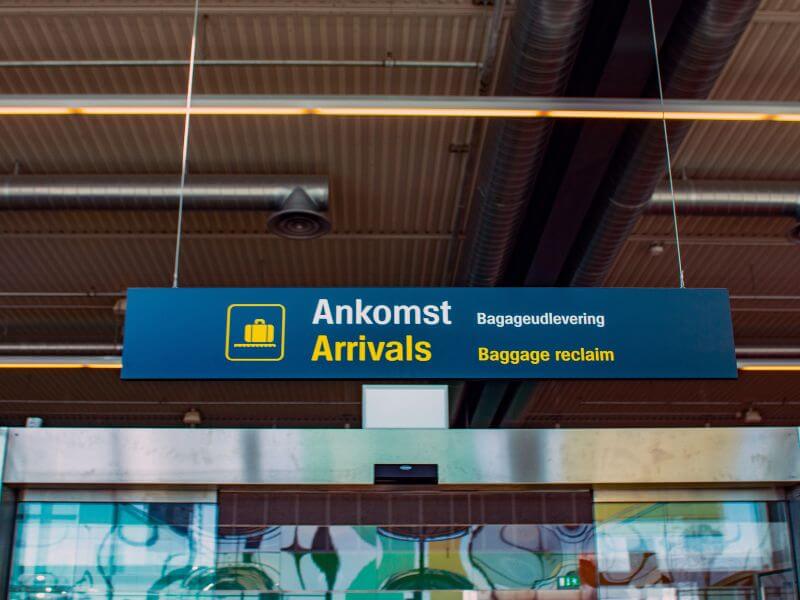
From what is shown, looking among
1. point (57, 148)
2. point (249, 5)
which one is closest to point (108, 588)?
point (249, 5)

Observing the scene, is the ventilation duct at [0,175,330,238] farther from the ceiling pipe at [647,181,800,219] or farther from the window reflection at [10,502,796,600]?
the window reflection at [10,502,796,600]

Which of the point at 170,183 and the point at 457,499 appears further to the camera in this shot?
the point at 170,183

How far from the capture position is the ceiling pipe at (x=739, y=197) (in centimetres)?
825

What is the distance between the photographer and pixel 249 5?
21.0ft

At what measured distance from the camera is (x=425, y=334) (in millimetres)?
3865

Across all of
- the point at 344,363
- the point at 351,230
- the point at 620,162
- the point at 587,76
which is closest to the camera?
the point at 344,363

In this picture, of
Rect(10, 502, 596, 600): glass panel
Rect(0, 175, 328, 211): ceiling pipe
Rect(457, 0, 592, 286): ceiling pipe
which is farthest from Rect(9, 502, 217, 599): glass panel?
Rect(0, 175, 328, 211): ceiling pipe

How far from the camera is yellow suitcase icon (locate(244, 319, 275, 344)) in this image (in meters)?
3.83

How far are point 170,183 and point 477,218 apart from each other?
2887 mm

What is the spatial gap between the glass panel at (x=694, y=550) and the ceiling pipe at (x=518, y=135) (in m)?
2.97

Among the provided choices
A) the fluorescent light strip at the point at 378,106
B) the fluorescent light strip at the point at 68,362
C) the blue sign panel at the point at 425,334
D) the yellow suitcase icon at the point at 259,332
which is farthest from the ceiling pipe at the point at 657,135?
the fluorescent light strip at the point at 68,362

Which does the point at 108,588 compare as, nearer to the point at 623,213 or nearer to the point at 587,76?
the point at 587,76

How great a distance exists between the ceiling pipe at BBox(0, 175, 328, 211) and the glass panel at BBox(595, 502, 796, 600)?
5.27 m

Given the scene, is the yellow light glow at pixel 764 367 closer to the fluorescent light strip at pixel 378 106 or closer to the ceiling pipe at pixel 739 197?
the ceiling pipe at pixel 739 197
